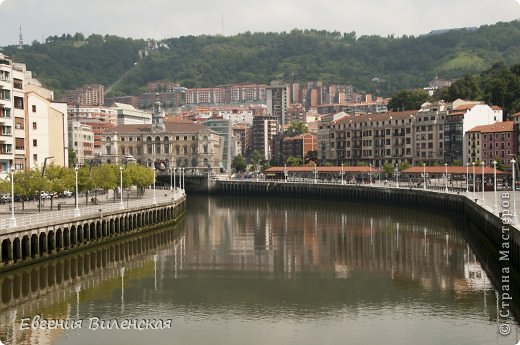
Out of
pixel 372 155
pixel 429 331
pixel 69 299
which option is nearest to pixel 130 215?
pixel 69 299

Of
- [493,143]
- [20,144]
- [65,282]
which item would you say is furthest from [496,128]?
[65,282]

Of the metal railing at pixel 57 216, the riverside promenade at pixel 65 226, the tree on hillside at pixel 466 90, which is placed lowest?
the riverside promenade at pixel 65 226

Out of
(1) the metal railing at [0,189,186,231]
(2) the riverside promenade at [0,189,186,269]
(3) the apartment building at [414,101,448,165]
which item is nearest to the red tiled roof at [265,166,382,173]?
(3) the apartment building at [414,101,448,165]

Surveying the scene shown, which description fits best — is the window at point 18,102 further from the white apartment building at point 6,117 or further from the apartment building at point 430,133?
the apartment building at point 430,133

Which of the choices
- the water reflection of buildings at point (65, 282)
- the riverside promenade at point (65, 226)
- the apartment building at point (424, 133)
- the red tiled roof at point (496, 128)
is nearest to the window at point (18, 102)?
the riverside promenade at point (65, 226)

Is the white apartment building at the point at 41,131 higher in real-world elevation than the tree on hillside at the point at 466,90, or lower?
lower

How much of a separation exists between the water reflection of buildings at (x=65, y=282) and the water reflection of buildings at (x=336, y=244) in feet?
14.7

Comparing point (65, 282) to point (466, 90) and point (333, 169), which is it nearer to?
point (333, 169)

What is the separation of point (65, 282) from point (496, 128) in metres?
119

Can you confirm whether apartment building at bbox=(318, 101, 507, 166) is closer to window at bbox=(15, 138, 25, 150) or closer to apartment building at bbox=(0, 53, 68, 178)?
apartment building at bbox=(0, 53, 68, 178)

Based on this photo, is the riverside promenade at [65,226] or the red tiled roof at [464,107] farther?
the red tiled roof at [464,107]

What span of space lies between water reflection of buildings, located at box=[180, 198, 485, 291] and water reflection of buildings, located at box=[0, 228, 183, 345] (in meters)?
4.49

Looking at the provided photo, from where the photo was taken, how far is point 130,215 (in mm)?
82375

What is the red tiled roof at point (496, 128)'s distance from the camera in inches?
6102
